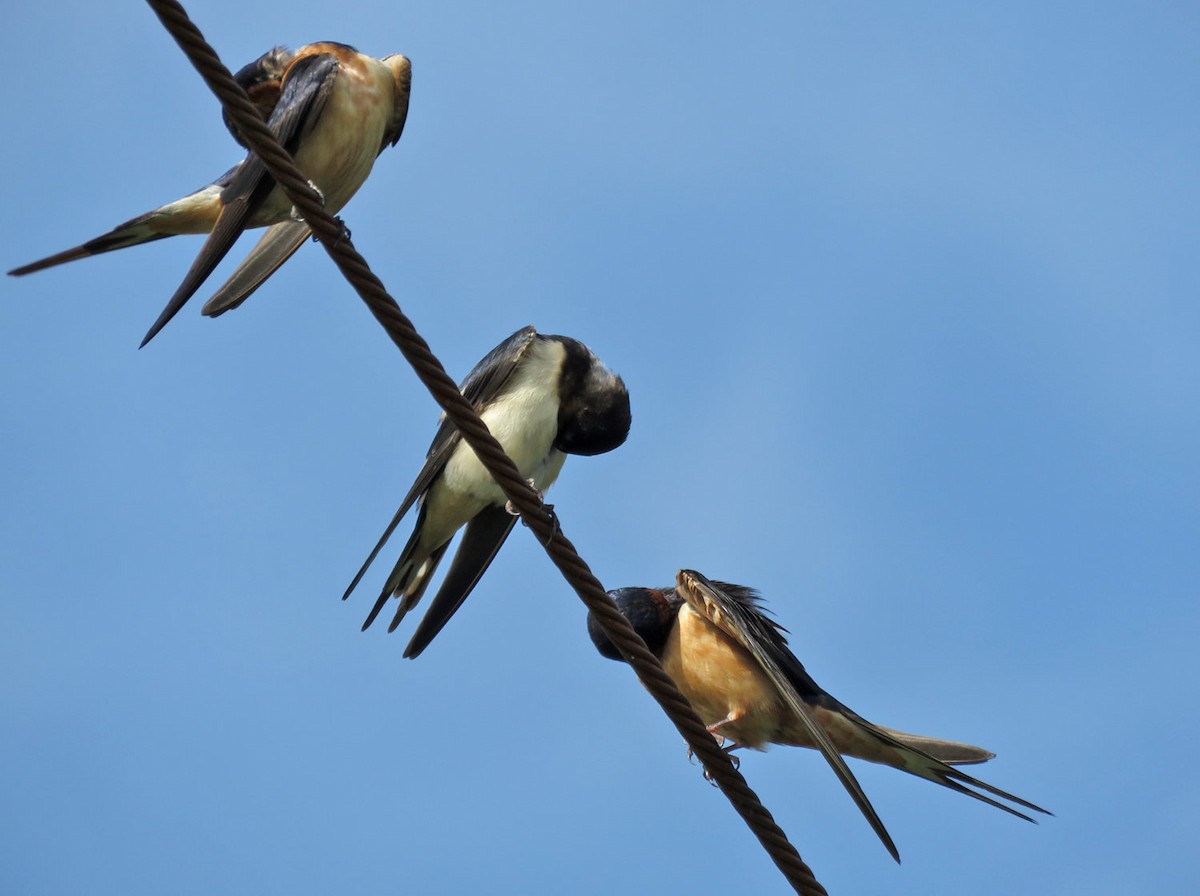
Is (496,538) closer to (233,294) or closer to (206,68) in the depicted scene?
(233,294)

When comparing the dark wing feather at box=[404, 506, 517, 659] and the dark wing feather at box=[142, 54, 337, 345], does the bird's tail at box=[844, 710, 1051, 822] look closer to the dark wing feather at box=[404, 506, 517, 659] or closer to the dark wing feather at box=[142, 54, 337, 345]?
the dark wing feather at box=[404, 506, 517, 659]

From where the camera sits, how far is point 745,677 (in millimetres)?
5277

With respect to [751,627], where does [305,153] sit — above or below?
above

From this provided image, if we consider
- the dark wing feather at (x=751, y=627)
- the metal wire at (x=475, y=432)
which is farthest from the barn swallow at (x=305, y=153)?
the dark wing feather at (x=751, y=627)

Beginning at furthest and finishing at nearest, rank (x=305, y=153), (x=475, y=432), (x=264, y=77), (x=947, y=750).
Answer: (x=264, y=77) → (x=305, y=153) → (x=947, y=750) → (x=475, y=432)

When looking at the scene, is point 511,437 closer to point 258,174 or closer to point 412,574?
point 412,574

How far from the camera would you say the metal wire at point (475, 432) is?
10.4ft

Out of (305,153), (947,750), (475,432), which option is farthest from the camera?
(305,153)

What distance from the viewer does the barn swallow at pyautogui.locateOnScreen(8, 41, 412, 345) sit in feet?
18.0

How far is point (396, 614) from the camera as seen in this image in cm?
534

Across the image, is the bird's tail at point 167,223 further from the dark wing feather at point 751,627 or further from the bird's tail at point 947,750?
the bird's tail at point 947,750

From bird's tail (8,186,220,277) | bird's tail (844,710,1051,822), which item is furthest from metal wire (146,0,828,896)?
bird's tail (8,186,220,277)

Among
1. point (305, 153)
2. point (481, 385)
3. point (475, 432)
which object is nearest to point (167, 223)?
point (305, 153)

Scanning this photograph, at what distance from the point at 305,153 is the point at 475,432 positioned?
8.06ft
